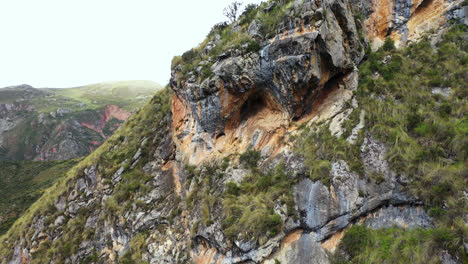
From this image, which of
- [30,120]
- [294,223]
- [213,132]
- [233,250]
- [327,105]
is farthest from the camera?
[30,120]

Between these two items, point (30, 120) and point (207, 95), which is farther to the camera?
point (30, 120)

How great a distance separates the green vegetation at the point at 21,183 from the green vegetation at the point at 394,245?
41.6 m

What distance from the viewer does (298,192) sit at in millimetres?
10398

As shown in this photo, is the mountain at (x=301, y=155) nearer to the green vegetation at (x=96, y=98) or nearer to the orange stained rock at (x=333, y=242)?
the orange stained rock at (x=333, y=242)

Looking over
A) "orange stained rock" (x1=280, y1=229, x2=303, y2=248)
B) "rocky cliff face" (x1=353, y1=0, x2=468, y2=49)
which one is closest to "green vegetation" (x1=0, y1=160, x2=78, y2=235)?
"orange stained rock" (x1=280, y1=229, x2=303, y2=248)

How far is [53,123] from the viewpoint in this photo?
81688mm

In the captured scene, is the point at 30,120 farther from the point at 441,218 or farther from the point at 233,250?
the point at 441,218

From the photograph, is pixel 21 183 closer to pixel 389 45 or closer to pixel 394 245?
pixel 394 245

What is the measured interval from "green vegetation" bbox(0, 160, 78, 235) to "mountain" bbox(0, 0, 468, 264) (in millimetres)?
19736

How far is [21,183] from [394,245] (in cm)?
6177

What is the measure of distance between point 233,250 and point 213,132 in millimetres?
7555

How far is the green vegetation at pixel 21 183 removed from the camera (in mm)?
33844

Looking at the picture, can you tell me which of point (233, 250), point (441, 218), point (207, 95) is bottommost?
point (233, 250)

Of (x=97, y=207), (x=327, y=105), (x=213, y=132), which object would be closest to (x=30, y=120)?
(x=97, y=207)
